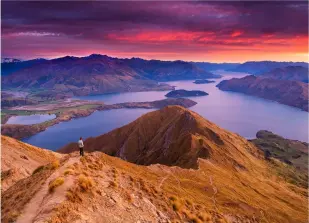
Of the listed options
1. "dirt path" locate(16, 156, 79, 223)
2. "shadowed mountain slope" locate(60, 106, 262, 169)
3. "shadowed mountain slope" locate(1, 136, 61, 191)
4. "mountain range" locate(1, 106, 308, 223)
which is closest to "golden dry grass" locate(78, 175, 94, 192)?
"mountain range" locate(1, 106, 308, 223)

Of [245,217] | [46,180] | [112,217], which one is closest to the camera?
[112,217]

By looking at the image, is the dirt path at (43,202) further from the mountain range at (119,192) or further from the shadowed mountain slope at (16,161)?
the shadowed mountain slope at (16,161)

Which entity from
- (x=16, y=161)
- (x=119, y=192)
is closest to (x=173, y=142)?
(x=16, y=161)

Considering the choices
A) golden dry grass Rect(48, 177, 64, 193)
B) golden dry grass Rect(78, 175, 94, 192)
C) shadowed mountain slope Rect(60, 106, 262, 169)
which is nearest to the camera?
golden dry grass Rect(48, 177, 64, 193)

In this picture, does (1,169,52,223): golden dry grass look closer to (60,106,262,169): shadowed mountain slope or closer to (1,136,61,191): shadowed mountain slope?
(1,136,61,191): shadowed mountain slope

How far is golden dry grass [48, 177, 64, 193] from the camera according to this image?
2275cm

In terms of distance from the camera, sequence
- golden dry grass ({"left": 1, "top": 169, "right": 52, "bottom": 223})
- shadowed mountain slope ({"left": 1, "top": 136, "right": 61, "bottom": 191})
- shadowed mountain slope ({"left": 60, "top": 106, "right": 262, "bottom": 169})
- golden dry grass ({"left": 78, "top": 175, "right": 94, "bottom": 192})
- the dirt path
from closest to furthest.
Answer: the dirt path, golden dry grass ({"left": 1, "top": 169, "right": 52, "bottom": 223}), golden dry grass ({"left": 78, "top": 175, "right": 94, "bottom": 192}), shadowed mountain slope ({"left": 1, "top": 136, "right": 61, "bottom": 191}), shadowed mountain slope ({"left": 60, "top": 106, "right": 262, "bottom": 169})

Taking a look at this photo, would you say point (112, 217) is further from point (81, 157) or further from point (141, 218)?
point (81, 157)

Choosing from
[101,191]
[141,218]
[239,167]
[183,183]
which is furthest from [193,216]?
[239,167]

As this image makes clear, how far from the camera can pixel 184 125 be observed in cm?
16050

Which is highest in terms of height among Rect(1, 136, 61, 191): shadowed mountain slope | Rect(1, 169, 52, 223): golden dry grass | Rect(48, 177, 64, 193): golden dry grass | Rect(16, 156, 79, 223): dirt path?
Rect(48, 177, 64, 193): golden dry grass

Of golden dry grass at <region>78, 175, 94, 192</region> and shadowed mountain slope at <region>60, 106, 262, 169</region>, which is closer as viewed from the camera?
golden dry grass at <region>78, 175, 94, 192</region>

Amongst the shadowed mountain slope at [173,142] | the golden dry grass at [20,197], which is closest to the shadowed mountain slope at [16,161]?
the golden dry grass at [20,197]

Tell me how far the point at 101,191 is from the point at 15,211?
274 inches
